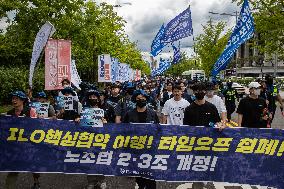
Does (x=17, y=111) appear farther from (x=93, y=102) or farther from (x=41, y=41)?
(x=41, y=41)

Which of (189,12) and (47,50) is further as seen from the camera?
(189,12)

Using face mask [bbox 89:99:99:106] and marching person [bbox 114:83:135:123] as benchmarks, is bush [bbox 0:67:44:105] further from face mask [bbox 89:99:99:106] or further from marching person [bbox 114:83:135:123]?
face mask [bbox 89:99:99:106]

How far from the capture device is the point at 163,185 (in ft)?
26.0

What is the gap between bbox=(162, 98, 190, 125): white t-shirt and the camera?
27.2 ft

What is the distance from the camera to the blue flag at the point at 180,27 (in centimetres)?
1886

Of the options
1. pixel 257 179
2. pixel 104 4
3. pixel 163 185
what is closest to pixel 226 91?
pixel 163 185

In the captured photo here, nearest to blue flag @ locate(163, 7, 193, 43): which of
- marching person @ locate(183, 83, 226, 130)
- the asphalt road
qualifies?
the asphalt road

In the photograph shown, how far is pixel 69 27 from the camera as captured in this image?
28.4 m

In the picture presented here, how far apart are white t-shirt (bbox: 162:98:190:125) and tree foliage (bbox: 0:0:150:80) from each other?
17.9 meters

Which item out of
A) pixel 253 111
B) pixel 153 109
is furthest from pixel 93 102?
pixel 253 111

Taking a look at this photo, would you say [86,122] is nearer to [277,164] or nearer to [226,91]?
[277,164]

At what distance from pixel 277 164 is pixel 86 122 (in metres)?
2.95

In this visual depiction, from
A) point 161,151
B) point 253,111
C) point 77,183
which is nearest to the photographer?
point 161,151

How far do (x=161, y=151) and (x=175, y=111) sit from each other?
6.24ft
